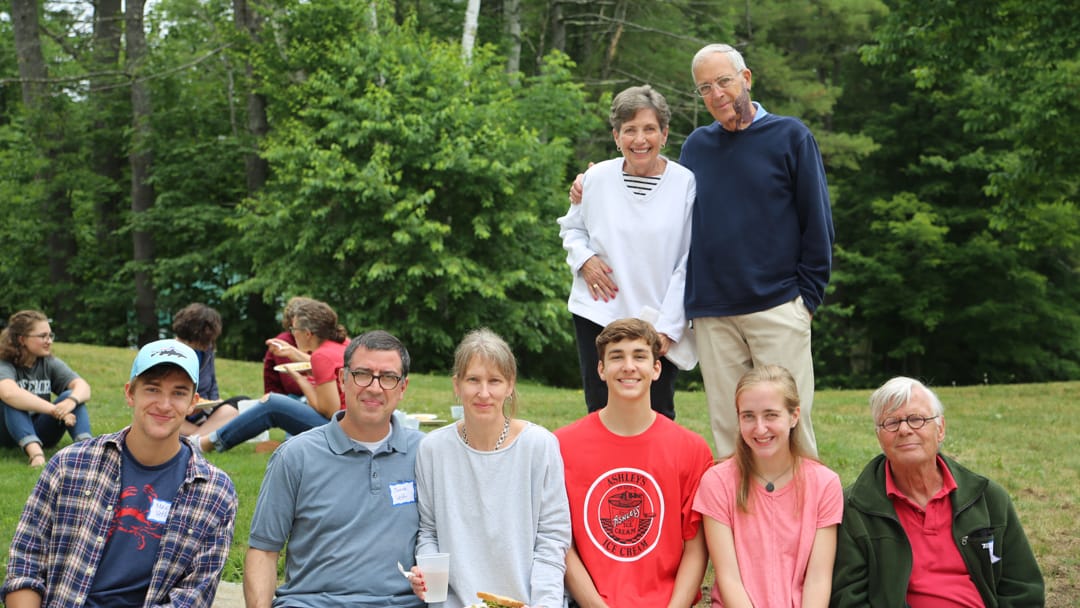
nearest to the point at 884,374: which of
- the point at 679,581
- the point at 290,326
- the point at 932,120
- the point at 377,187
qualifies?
the point at 932,120

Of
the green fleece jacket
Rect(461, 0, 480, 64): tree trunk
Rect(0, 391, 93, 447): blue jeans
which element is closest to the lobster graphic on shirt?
the green fleece jacket

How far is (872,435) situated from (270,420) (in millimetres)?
5322

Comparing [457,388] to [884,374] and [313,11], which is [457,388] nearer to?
[313,11]

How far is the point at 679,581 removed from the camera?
145 inches

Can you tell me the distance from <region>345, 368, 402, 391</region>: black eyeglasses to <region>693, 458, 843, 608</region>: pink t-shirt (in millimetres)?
1165

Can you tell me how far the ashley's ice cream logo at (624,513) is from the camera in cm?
371

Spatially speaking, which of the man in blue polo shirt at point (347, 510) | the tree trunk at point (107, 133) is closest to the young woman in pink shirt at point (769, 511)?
the man in blue polo shirt at point (347, 510)

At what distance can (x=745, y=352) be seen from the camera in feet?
14.0

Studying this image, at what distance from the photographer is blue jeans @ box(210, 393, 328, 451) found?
22.4ft

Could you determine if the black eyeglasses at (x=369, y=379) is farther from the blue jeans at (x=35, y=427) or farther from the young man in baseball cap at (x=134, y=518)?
the blue jeans at (x=35, y=427)

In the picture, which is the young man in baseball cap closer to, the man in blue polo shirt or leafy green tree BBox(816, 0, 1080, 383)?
the man in blue polo shirt

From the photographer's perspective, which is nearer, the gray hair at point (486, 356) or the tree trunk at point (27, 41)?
the gray hair at point (486, 356)

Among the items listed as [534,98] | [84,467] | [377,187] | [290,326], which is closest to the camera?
[84,467]

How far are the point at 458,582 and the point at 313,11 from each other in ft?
52.7
